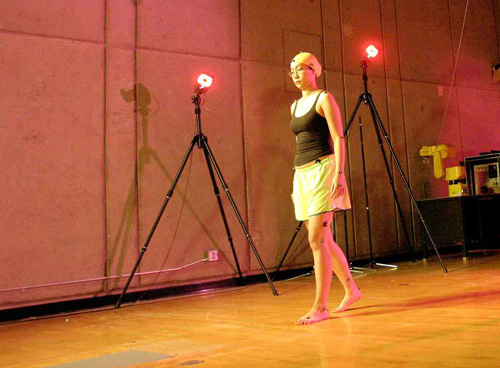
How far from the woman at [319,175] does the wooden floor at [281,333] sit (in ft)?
0.79

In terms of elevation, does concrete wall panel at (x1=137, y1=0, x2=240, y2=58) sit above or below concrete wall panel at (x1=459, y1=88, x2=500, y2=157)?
above

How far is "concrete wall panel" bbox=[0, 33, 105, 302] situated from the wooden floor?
54 cm

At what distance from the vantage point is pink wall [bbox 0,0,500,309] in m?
4.21

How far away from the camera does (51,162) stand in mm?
4293

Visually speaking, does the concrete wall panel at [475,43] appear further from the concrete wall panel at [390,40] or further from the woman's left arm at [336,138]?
the woman's left arm at [336,138]

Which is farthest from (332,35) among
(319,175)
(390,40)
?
(319,175)

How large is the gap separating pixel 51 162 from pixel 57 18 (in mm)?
1184

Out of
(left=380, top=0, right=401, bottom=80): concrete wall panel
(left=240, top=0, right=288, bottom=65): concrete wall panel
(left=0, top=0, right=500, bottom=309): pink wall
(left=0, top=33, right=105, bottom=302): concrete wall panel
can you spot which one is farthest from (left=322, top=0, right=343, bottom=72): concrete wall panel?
(left=0, top=33, right=105, bottom=302): concrete wall panel

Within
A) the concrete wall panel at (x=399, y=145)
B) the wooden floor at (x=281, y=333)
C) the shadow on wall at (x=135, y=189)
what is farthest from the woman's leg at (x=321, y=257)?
the concrete wall panel at (x=399, y=145)

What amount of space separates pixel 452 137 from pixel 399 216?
1.49m

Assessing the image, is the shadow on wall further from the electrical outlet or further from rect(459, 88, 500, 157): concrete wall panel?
rect(459, 88, 500, 157): concrete wall panel

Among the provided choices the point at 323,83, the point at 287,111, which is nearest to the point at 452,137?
the point at 323,83

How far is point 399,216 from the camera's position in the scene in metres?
6.43

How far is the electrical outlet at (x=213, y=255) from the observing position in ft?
16.3
